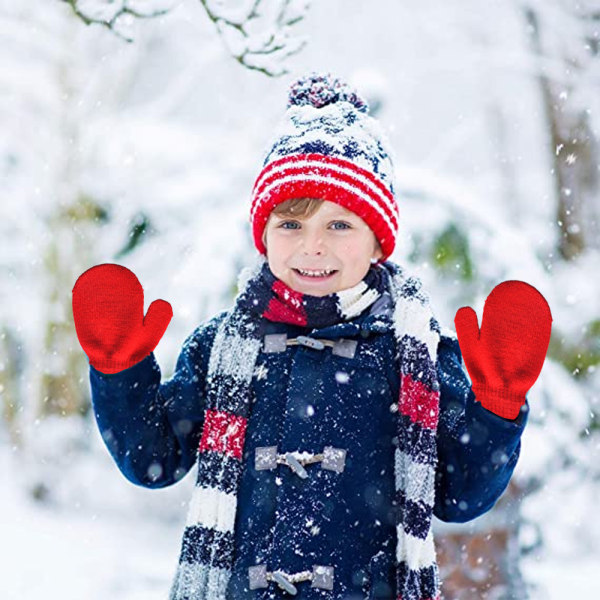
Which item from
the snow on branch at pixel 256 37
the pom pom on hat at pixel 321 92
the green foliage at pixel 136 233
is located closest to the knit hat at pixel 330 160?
the pom pom on hat at pixel 321 92

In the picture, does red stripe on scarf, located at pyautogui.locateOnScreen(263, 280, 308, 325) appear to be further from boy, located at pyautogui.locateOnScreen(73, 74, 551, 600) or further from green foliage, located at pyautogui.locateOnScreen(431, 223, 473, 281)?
green foliage, located at pyautogui.locateOnScreen(431, 223, 473, 281)

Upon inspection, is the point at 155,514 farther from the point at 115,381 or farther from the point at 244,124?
the point at 115,381

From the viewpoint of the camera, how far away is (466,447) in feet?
5.83

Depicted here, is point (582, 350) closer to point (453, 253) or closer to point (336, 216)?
point (453, 253)

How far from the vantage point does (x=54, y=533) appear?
19.6 ft

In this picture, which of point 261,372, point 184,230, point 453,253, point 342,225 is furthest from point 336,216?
point 184,230

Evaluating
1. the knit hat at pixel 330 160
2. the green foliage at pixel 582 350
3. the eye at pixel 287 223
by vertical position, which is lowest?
the eye at pixel 287 223

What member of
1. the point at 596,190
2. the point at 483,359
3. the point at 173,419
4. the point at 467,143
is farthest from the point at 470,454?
the point at 467,143

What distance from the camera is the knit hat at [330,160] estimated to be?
188 cm

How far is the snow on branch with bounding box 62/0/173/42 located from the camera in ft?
6.04

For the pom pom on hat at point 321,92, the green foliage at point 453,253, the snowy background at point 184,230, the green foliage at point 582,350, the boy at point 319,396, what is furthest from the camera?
the green foliage at point 582,350

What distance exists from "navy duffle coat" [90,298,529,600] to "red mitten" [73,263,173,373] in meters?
0.05

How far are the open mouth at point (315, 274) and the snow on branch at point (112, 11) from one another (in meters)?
0.66

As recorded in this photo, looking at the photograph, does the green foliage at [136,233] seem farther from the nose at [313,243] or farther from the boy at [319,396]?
the nose at [313,243]
